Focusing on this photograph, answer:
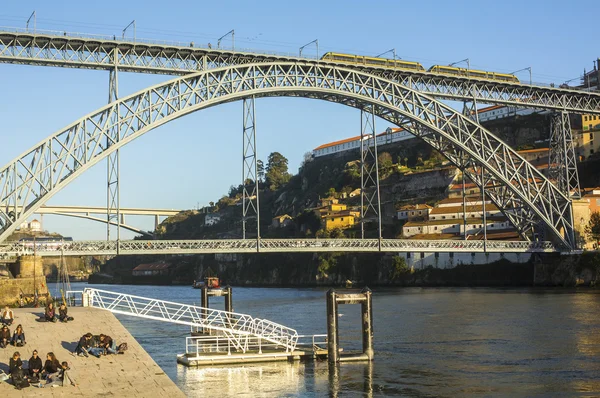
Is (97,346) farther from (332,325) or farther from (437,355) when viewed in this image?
(437,355)

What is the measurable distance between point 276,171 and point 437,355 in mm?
153843

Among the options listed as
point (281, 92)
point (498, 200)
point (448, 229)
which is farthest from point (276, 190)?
point (281, 92)

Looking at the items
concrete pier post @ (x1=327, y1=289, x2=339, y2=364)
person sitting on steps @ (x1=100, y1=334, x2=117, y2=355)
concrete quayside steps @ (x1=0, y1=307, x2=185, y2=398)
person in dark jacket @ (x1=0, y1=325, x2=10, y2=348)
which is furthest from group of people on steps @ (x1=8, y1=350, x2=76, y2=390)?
concrete pier post @ (x1=327, y1=289, x2=339, y2=364)

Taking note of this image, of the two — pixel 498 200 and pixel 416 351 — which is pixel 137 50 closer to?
pixel 416 351

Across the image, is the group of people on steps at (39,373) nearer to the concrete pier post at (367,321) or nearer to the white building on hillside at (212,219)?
the concrete pier post at (367,321)

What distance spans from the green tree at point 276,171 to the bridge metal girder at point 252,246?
103098mm

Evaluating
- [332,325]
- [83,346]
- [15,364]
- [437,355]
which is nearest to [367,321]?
[332,325]

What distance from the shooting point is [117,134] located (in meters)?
56.5

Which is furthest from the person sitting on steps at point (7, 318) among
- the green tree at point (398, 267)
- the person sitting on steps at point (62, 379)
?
the green tree at point (398, 267)

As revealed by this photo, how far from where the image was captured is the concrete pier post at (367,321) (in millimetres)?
34000

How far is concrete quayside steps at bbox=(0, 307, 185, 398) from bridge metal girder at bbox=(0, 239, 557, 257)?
25217 millimetres

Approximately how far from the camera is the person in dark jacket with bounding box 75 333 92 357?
26688 millimetres

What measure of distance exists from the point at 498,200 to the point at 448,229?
85.0 ft

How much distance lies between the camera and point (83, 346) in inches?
1053
